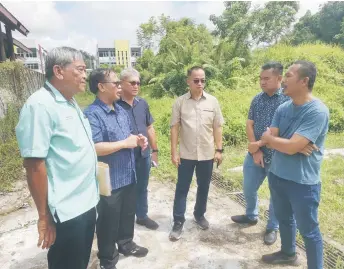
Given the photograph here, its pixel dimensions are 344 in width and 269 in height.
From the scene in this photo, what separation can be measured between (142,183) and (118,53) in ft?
188

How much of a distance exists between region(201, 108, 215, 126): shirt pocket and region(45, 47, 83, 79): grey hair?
5.21ft

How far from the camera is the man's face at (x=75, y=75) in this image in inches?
65.5

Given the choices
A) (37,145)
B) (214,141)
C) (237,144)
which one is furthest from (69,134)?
(237,144)

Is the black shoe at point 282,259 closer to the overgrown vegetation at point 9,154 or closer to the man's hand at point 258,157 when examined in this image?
the man's hand at point 258,157

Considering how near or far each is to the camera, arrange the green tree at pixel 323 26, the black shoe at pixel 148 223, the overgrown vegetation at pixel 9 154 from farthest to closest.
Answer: the green tree at pixel 323 26 → the overgrown vegetation at pixel 9 154 → the black shoe at pixel 148 223

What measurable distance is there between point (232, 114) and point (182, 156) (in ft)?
14.1

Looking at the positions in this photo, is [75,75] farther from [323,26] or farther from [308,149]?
[323,26]

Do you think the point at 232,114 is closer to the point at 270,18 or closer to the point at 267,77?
the point at 267,77

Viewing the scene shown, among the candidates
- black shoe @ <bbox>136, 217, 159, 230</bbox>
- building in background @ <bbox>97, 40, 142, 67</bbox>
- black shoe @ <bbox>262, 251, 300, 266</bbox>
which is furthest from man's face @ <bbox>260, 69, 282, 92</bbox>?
building in background @ <bbox>97, 40, 142, 67</bbox>

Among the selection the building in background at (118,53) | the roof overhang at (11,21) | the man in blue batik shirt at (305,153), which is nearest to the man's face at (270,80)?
the man in blue batik shirt at (305,153)

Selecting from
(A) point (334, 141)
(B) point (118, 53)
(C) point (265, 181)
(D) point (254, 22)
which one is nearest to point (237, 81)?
A: (D) point (254, 22)

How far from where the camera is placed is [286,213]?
7.84 feet

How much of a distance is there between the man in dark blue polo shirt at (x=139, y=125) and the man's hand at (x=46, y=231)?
1.42 meters

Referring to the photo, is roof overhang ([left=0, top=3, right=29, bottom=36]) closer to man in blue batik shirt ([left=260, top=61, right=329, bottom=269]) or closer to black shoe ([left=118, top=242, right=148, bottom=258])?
black shoe ([left=118, top=242, right=148, bottom=258])
